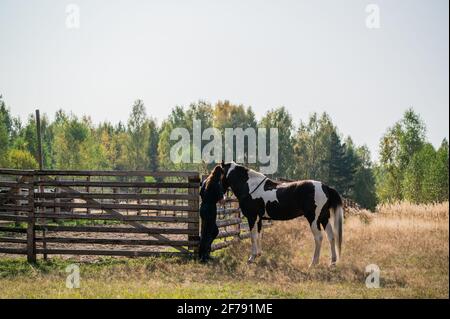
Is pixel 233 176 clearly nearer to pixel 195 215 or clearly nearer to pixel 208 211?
pixel 208 211

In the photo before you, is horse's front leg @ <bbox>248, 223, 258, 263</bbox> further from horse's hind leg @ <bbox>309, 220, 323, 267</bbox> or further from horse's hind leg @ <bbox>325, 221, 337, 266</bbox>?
horse's hind leg @ <bbox>325, 221, 337, 266</bbox>

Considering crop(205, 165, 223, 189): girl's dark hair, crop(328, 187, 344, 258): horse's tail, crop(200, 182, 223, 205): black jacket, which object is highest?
crop(205, 165, 223, 189): girl's dark hair

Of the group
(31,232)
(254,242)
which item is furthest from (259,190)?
(31,232)

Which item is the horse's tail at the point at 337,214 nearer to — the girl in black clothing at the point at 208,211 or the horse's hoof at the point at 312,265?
the horse's hoof at the point at 312,265

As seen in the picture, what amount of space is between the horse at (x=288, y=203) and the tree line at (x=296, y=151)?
32.3 m

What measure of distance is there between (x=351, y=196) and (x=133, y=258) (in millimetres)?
43230

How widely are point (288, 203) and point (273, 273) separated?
6.39ft

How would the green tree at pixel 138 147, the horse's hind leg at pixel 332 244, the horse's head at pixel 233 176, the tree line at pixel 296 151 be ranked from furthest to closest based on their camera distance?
the green tree at pixel 138 147 → the tree line at pixel 296 151 → the horse's head at pixel 233 176 → the horse's hind leg at pixel 332 244

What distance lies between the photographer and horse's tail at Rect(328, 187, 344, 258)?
32.2 feet

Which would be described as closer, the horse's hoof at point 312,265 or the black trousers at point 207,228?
the horse's hoof at point 312,265

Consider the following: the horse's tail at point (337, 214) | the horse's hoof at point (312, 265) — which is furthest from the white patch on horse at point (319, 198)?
the horse's hoof at point (312, 265)

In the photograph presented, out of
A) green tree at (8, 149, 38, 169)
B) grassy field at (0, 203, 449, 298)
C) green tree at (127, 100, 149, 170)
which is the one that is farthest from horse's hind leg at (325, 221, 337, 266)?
green tree at (127, 100, 149, 170)

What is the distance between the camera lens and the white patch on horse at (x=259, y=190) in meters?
10.6

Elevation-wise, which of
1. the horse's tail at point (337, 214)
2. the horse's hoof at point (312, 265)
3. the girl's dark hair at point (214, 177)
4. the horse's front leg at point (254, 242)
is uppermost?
the girl's dark hair at point (214, 177)
